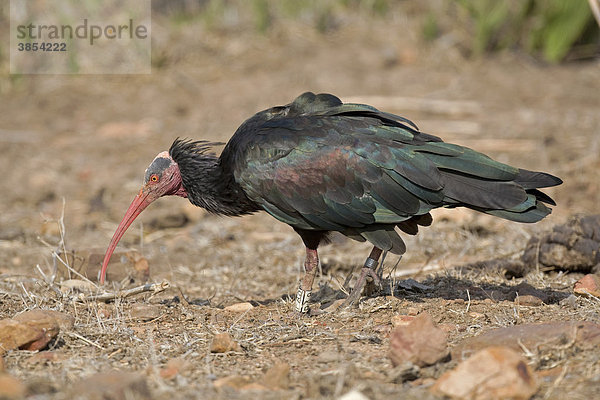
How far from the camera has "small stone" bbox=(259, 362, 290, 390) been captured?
3591mm

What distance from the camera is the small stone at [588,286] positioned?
5.12 meters

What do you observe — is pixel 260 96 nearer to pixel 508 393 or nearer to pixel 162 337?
pixel 162 337

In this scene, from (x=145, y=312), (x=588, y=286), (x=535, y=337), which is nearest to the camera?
(x=535, y=337)

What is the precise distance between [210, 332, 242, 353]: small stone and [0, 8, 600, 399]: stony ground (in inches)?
1.3

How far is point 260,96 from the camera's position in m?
12.2

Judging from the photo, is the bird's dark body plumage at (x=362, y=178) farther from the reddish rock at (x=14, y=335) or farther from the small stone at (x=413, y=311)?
the reddish rock at (x=14, y=335)

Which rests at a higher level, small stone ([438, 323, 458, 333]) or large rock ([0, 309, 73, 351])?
large rock ([0, 309, 73, 351])

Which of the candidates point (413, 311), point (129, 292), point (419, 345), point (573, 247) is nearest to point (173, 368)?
point (419, 345)

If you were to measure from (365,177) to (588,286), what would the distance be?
1671 mm

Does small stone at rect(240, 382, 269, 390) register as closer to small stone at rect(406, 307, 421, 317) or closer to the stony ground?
the stony ground

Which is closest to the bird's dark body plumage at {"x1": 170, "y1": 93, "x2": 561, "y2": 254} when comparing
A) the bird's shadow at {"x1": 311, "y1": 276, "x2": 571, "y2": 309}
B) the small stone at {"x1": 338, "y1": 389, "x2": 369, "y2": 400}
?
the bird's shadow at {"x1": 311, "y1": 276, "x2": 571, "y2": 309}

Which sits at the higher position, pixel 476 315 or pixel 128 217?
pixel 128 217

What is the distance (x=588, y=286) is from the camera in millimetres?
5211

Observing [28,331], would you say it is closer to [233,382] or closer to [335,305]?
[233,382]
